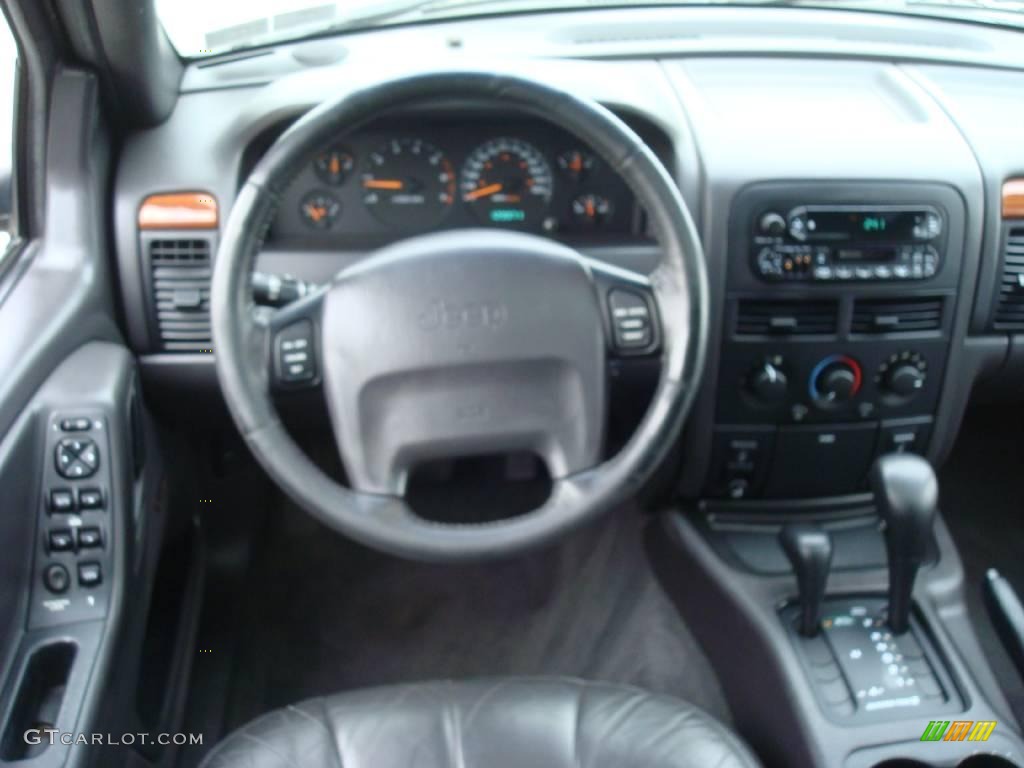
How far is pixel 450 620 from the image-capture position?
1997 mm

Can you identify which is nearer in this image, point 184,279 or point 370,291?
point 370,291

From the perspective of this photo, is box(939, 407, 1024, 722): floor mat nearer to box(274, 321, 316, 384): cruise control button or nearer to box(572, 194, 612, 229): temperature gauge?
box(572, 194, 612, 229): temperature gauge

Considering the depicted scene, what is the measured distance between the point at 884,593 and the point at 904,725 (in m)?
0.25

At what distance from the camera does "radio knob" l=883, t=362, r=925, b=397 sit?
153 cm

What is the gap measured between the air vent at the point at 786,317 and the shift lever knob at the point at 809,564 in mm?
305

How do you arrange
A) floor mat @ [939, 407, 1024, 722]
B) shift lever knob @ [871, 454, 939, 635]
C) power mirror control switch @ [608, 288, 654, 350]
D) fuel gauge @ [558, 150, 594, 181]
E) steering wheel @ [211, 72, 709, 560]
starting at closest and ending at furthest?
steering wheel @ [211, 72, 709, 560], power mirror control switch @ [608, 288, 654, 350], shift lever knob @ [871, 454, 939, 635], fuel gauge @ [558, 150, 594, 181], floor mat @ [939, 407, 1024, 722]

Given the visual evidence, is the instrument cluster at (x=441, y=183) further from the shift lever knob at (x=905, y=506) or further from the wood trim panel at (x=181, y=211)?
the shift lever knob at (x=905, y=506)

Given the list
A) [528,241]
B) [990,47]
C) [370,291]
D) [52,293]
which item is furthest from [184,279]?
[990,47]

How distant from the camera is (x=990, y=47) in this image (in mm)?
1885

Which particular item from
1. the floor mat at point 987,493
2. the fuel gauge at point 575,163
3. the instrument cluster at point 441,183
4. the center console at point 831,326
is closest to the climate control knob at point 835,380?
the center console at point 831,326

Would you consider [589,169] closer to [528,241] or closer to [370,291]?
[528,241]

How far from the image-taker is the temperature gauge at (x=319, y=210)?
4.81 feet

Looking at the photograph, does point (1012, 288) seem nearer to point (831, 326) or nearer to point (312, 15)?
point (831, 326)

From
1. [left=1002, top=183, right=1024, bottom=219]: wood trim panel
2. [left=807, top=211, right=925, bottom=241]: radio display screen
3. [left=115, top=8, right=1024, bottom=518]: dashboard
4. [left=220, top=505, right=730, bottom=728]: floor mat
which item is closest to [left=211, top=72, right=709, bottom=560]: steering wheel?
[left=115, top=8, right=1024, bottom=518]: dashboard
